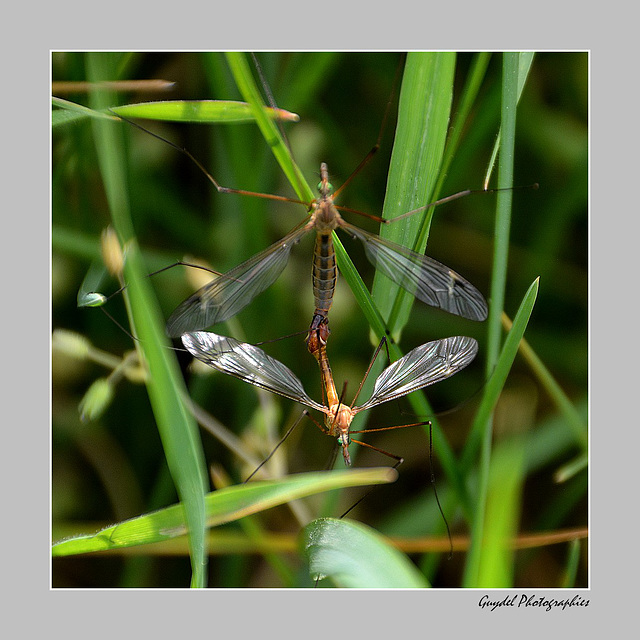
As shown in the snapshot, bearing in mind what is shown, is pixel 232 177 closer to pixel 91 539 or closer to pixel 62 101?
pixel 62 101

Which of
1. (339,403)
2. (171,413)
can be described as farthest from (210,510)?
(339,403)

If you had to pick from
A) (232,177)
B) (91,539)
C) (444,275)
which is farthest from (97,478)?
(444,275)

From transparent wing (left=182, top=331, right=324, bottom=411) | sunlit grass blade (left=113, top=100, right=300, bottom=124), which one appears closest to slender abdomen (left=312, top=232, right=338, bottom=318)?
transparent wing (left=182, top=331, right=324, bottom=411)

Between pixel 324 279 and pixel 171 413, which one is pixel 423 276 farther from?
pixel 171 413

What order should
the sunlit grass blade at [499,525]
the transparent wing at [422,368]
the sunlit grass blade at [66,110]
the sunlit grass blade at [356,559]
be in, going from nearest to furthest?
the sunlit grass blade at [356,559] → the sunlit grass blade at [499,525] → the sunlit grass blade at [66,110] → the transparent wing at [422,368]

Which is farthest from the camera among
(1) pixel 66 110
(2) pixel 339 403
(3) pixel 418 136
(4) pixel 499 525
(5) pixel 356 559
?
(2) pixel 339 403

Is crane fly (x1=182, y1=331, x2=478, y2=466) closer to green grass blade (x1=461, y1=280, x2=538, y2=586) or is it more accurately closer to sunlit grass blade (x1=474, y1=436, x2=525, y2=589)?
green grass blade (x1=461, y1=280, x2=538, y2=586)

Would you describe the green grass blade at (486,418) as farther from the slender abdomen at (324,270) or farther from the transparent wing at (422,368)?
the slender abdomen at (324,270)

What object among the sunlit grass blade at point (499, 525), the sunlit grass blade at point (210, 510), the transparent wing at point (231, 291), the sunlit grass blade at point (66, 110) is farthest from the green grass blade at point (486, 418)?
the sunlit grass blade at point (66, 110)
